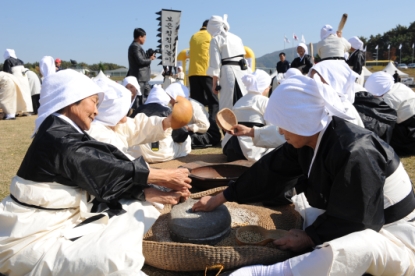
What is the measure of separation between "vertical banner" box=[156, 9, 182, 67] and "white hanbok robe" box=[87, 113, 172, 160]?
20.0ft

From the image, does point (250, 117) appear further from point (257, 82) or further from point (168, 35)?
point (168, 35)

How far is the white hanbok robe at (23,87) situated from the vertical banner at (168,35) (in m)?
4.81

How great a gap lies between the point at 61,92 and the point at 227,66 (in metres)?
4.85

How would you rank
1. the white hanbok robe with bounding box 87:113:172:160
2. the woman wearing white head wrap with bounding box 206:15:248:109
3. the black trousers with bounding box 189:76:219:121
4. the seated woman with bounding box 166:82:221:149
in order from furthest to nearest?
1. the black trousers with bounding box 189:76:219:121
2. the woman wearing white head wrap with bounding box 206:15:248:109
3. the seated woman with bounding box 166:82:221:149
4. the white hanbok robe with bounding box 87:113:172:160

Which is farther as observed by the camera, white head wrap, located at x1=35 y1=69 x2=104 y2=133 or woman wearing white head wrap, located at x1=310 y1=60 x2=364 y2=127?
woman wearing white head wrap, located at x1=310 y1=60 x2=364 y2=127

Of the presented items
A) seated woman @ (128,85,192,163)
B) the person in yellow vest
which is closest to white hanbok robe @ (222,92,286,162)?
seated woman @ (128,85,192,163)

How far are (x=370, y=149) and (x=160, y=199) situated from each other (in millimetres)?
1395

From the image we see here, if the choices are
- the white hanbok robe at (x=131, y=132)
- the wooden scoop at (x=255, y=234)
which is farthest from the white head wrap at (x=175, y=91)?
the wooden scoop at (x=255, y=234)

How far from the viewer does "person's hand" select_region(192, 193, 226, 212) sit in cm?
253

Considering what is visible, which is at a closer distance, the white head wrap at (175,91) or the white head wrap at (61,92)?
the white head wrap at (61,92)

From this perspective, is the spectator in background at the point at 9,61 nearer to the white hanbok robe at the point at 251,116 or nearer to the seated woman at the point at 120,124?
the seated woman at the point at 120,124

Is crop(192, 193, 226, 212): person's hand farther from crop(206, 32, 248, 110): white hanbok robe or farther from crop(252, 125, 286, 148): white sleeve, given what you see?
crop(206, 32, 248, 110): white hanbok robe

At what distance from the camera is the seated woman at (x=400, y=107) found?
5164mm

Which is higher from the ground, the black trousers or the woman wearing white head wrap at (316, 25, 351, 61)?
the woman wearing white head wrap at (316, 25, 351, 61)
